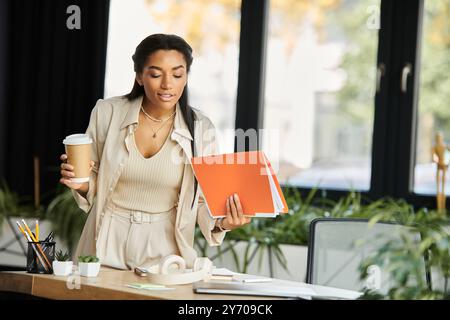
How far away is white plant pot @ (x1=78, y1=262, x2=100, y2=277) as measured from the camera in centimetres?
209

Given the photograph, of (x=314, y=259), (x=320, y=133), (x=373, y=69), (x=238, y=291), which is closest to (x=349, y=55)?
(x=373, y=69)

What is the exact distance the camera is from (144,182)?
2.28 metres

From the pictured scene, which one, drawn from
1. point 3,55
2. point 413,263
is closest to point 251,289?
point 413,263

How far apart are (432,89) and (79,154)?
279cm

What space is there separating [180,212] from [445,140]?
2.41 m

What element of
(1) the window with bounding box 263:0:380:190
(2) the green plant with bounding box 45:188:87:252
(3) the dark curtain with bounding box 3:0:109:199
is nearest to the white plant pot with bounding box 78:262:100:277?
(2) the green plant with bounding box 45:188:87:252

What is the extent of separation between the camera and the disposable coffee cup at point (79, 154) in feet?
6.46

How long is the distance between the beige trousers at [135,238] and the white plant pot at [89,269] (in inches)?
A: 8.6

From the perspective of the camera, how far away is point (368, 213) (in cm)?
403

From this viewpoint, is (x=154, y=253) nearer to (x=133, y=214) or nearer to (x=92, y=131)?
(x=133, y=214)

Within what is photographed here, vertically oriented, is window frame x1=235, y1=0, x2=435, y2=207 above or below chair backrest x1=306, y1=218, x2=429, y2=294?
above

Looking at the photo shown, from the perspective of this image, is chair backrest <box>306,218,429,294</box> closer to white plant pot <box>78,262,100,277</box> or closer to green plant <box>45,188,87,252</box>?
white plant pot <box>78,262,100,277</box>

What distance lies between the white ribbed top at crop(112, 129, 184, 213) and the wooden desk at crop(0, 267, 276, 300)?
24 centimetres

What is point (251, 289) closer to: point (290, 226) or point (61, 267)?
point (61, 267)
